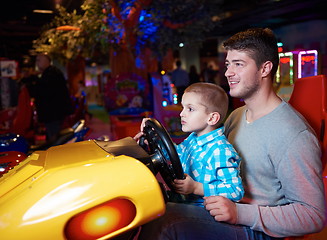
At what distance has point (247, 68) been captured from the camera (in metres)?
1.29

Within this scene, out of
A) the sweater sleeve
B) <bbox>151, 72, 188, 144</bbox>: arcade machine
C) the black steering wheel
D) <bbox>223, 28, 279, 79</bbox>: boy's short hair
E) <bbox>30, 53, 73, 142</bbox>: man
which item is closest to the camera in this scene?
the sweater sleeve

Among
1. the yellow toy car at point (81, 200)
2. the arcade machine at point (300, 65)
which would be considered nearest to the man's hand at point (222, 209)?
the yellow toy car at point (81, 200)

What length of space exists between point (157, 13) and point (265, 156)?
411cm

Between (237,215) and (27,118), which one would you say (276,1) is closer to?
(27,118)

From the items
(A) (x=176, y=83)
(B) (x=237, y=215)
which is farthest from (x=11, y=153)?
(A) (x=176, y=83)

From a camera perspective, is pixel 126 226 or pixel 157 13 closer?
pixel 126 226

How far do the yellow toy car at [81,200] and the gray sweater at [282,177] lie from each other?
0.41 meters

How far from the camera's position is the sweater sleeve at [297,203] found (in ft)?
3.51

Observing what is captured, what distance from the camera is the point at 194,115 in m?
1.40

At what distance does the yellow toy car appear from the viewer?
2.69ft

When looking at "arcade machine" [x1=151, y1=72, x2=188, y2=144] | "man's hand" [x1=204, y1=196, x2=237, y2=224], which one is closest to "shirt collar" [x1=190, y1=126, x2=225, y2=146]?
"man's hand" [x1=204, y1=196, x2=237, y2=224]

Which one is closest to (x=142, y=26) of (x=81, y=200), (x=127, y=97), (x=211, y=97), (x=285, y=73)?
(x=127, y=97)

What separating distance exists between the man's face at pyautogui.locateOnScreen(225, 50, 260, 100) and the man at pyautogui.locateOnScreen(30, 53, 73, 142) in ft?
9.85

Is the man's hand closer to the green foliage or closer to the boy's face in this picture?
the boy's face
